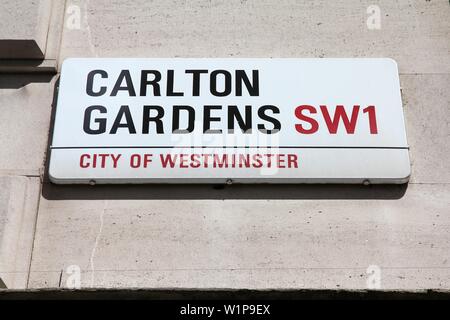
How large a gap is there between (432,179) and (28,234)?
10.0 ft

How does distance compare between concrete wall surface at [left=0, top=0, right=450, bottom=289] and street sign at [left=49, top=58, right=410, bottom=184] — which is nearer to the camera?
concrete wall surface at [left=0, top=0, right=450, bottom=289]

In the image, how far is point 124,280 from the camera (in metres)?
4.30

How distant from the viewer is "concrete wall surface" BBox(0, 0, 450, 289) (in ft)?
14.2

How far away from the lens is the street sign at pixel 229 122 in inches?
179

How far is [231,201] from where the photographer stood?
4613 millimetres

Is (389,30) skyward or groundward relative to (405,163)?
skyward

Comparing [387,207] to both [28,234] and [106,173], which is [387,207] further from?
[28,234]

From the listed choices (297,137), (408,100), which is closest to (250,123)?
(297,137)

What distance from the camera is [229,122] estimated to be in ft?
15.4

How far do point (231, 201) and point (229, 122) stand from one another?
0.61 metres

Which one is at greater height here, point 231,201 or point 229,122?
point 229,122

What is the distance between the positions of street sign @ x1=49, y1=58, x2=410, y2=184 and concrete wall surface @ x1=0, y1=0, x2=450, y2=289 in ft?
0.57

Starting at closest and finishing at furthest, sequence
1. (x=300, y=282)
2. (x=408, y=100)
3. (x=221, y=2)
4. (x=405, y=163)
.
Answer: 1. (x=300, y=282)
2. (x=405, y=163)
3. (x=408, y=100)
4. (x=221, y=2)

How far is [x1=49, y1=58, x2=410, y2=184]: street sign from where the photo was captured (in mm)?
4555
